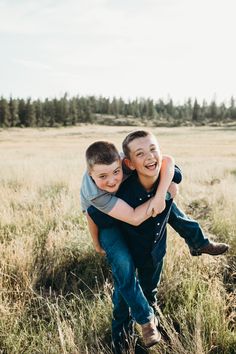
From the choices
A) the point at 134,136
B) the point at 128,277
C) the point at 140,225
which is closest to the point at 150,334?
the point at 128,277

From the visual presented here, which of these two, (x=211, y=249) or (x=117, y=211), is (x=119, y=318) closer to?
(x=117, y=211)

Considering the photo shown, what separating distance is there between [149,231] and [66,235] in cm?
215

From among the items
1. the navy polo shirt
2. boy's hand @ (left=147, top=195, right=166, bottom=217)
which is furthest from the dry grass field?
boy's hand @ (left=147, top=195, right=166, bottom=217)

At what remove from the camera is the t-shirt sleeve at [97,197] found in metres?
2.63

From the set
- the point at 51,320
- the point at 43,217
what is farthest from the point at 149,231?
the point at 43,217

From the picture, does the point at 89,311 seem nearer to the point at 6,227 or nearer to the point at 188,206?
the point at 6,227

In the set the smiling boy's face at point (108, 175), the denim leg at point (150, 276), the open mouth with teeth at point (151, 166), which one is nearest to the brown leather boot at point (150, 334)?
the denim leg at point (150, 276)

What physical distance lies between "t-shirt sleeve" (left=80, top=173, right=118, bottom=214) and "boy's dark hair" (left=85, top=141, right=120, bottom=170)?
0.59 feet

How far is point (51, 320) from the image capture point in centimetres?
310

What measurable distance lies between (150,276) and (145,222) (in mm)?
478

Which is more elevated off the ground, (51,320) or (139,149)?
(139,149)

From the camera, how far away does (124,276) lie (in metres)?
2.62

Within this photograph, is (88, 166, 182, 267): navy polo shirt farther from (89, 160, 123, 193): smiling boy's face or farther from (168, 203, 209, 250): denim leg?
(168, 203, 209, 250): denim leg

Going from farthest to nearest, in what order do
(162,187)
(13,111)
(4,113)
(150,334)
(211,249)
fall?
1. (13,111)
2. (4,113)
3. (211,249)
4. (162,187)
5. (150,334)
